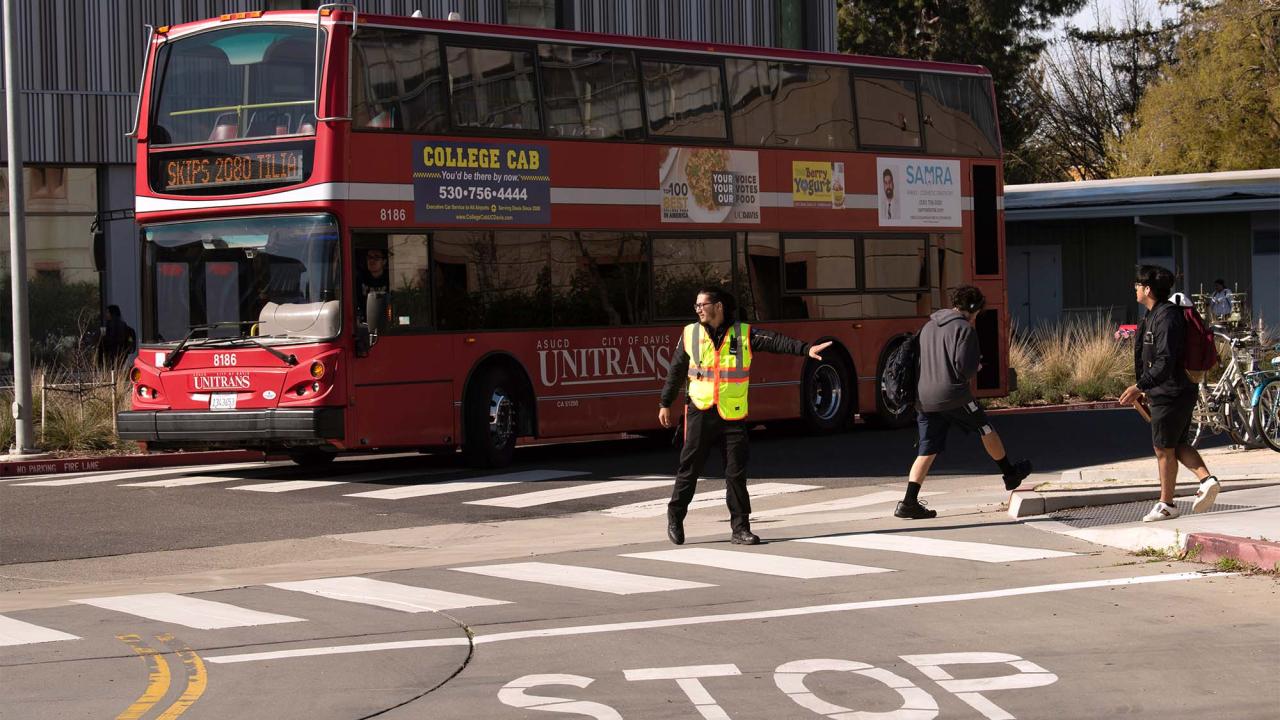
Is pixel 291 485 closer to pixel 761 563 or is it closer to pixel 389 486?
pixel 389 486

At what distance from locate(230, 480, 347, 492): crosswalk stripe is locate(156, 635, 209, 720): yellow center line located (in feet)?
26.8

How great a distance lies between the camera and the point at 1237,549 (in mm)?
10641

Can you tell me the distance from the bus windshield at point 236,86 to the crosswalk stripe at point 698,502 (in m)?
4.94

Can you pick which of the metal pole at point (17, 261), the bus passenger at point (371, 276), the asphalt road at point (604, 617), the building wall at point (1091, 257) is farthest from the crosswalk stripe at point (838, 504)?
the building wall at point (1091, 257)

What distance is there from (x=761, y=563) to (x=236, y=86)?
863cm

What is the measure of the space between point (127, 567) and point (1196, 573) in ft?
Result: 23.3

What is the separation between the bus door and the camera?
17.3 m

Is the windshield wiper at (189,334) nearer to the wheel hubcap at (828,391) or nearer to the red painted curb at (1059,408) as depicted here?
the wheel hubcap at (828,391)

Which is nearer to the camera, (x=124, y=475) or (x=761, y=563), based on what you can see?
(x=761, y=563)

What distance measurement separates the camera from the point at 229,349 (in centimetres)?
1736

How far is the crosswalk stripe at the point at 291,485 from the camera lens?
17.2 m

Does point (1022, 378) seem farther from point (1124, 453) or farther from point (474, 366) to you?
point (474, 366)

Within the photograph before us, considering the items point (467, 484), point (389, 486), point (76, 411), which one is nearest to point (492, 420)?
point (467, 484)

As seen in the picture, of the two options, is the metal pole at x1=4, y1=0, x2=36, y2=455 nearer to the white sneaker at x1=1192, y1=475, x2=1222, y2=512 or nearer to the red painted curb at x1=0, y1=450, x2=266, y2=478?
the red painted curb at x1=0, y1=450, x2=266, y2=478
